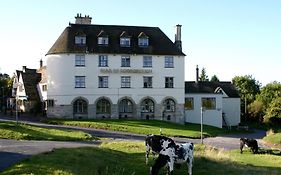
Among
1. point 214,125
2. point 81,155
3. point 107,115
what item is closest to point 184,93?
point 214,125

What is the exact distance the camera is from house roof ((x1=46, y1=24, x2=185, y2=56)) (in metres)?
63.1

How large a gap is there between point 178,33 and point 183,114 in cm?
1338

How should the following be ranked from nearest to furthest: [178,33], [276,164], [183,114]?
1. [276,164]
2. [183,114]
3. [178,33]

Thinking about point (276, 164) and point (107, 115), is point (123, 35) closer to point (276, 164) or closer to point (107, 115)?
point (107, 115)

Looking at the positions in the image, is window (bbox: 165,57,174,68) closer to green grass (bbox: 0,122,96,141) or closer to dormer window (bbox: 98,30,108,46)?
dormer window (bbox: 98,30,108,46)

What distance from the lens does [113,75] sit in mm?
63719

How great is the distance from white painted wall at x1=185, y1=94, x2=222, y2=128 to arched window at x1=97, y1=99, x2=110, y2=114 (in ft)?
42.8

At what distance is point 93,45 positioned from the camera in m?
63.7

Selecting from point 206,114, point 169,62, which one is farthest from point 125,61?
point 206,114

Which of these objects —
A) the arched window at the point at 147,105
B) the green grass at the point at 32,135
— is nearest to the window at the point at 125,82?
the arched window at the point at 147,105

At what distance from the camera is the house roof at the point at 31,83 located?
7445 cm

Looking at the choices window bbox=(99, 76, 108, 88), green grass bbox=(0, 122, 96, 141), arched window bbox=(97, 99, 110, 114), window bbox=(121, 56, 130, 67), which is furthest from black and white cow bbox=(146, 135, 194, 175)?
window bbox=(121, 56, 130, 67)

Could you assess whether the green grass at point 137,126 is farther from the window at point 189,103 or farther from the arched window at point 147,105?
the window at point 189,103

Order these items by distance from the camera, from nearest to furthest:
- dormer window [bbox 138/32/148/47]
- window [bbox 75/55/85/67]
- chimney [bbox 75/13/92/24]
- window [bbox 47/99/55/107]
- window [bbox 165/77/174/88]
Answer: window [bbox 75/55/85/67] → window [bbox 47/99/55/107] → window [bbox 165/77/174/88] → dormer window [bbox 138/32/148/47] → chimney [bbox 75/13/92/24]
